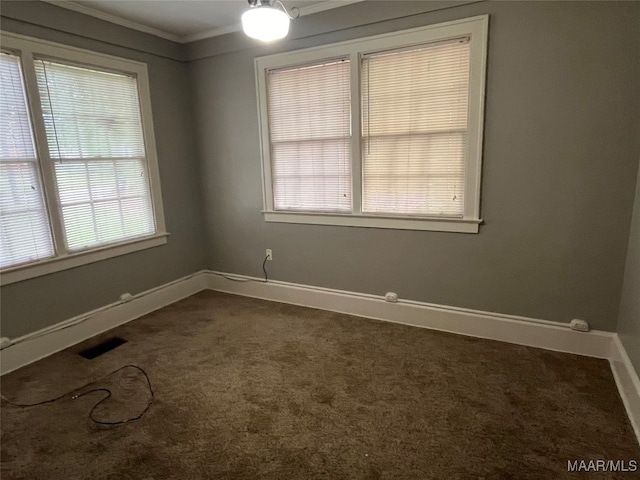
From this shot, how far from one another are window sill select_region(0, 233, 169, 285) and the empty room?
0.06 ft

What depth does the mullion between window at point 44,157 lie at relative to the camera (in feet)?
8.49

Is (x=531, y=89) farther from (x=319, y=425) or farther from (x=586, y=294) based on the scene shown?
(x=319, y=425)

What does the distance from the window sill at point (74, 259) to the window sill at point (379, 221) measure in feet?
3.78

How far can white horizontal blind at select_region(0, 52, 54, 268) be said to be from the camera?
250 centimetres

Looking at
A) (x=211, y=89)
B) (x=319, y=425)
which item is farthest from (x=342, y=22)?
(x=319, y=425)

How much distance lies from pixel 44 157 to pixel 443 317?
10.8 feet

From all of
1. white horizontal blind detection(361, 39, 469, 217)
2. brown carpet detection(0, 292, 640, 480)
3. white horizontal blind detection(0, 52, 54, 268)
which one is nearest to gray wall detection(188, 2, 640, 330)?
white horizontal blind detection(361, 39, 469, 217)

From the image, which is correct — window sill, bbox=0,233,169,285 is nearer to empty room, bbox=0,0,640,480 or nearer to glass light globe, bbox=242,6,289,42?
empty room, bbox=0,0,640,480

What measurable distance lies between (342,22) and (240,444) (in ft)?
9.92

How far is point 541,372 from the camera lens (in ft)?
7.81

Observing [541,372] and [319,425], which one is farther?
[541,372]

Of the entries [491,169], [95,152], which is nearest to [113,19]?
[95,152]

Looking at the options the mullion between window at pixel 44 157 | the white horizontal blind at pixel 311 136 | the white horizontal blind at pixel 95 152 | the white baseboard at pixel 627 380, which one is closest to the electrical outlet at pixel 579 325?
the white baseboard at pixel 627 380

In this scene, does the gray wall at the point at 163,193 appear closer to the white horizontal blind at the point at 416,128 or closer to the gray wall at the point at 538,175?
the gray wall at the point at 538,175
